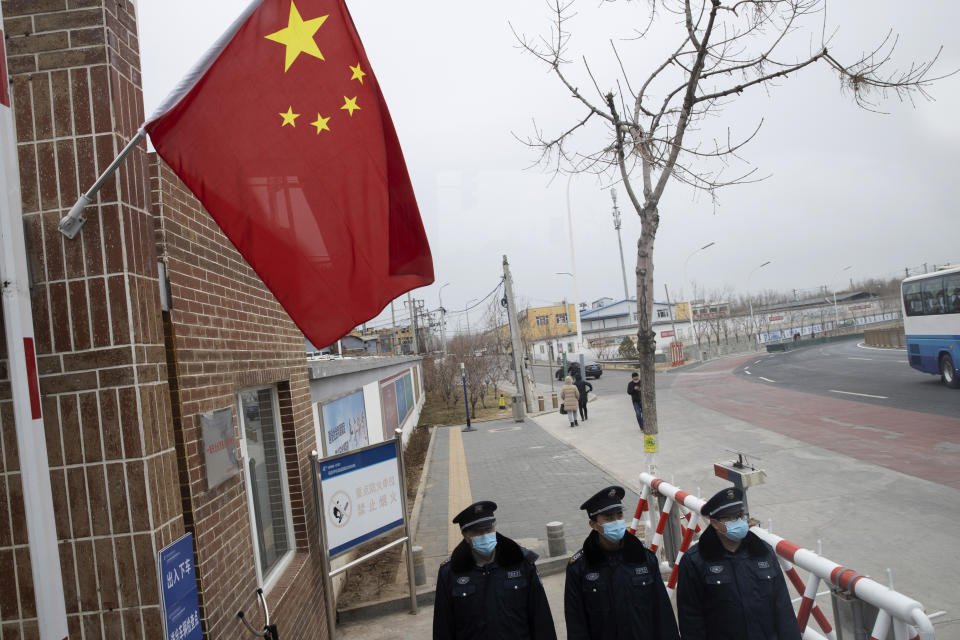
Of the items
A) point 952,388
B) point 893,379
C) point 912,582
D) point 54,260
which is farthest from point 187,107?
point 893,379

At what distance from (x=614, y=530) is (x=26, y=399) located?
3066 millimetres

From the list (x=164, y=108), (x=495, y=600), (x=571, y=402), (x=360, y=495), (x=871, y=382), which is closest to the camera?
(x=164, y=108)

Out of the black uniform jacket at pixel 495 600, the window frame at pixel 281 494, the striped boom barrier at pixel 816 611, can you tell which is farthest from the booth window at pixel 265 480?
the striped boom barrier at pixel 816 611

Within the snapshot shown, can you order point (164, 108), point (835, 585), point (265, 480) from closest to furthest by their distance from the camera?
point (164, 108) < point (835, 585) < point (265, 480)

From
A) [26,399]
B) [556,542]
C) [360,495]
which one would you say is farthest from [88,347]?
[556,542]

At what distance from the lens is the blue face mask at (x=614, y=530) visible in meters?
3.92

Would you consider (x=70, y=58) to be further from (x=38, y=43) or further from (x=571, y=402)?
(x=571, y=402)

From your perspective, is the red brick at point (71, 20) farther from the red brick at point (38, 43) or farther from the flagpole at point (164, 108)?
the flagpole at point (164, 108)

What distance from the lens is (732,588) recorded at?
12.6 feet

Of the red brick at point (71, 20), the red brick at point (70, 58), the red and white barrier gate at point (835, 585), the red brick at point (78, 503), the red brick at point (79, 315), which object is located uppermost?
the red brick at point (71, 20)

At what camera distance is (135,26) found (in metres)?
3.60

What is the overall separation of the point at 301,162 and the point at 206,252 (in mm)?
1489

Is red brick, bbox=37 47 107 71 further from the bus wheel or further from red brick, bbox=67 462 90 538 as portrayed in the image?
the bus wheel

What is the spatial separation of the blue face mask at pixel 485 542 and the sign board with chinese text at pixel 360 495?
2238mm
